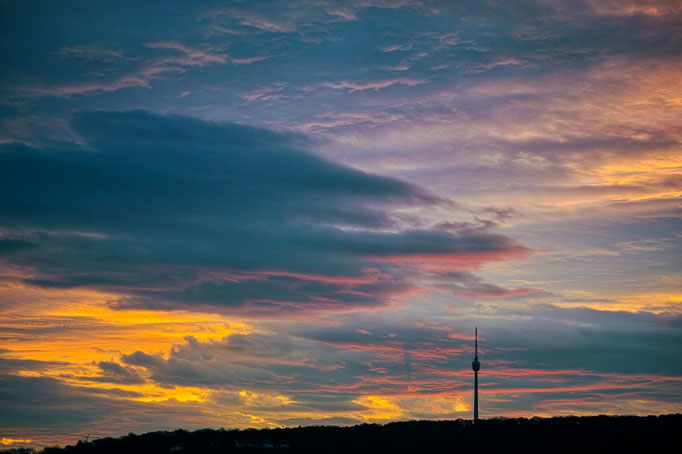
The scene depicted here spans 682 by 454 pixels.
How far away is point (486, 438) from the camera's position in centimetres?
15738

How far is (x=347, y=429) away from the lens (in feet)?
635

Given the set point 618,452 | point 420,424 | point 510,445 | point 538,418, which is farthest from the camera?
point 420,424

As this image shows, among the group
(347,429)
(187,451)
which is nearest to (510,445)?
(347,429)

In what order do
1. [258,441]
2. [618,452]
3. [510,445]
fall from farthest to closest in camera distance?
[258,441] → [510,445] → [618,452]

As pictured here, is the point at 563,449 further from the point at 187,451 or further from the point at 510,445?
the point at 187,451

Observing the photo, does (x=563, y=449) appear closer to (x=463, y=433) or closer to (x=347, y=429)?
(x=463, y=433)

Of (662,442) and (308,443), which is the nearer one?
(662,442)

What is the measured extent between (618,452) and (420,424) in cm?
5933

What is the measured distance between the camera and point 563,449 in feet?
457

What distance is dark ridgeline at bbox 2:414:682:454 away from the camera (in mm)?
137000

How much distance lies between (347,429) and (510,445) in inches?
2140

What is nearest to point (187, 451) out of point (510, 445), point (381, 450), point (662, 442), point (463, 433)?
point (381, 450)

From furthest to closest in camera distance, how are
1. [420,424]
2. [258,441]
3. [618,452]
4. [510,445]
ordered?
1. [258,441]
2. [420,424]
3. [510,445]
4. [618,452]

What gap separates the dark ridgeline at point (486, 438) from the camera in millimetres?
137000
